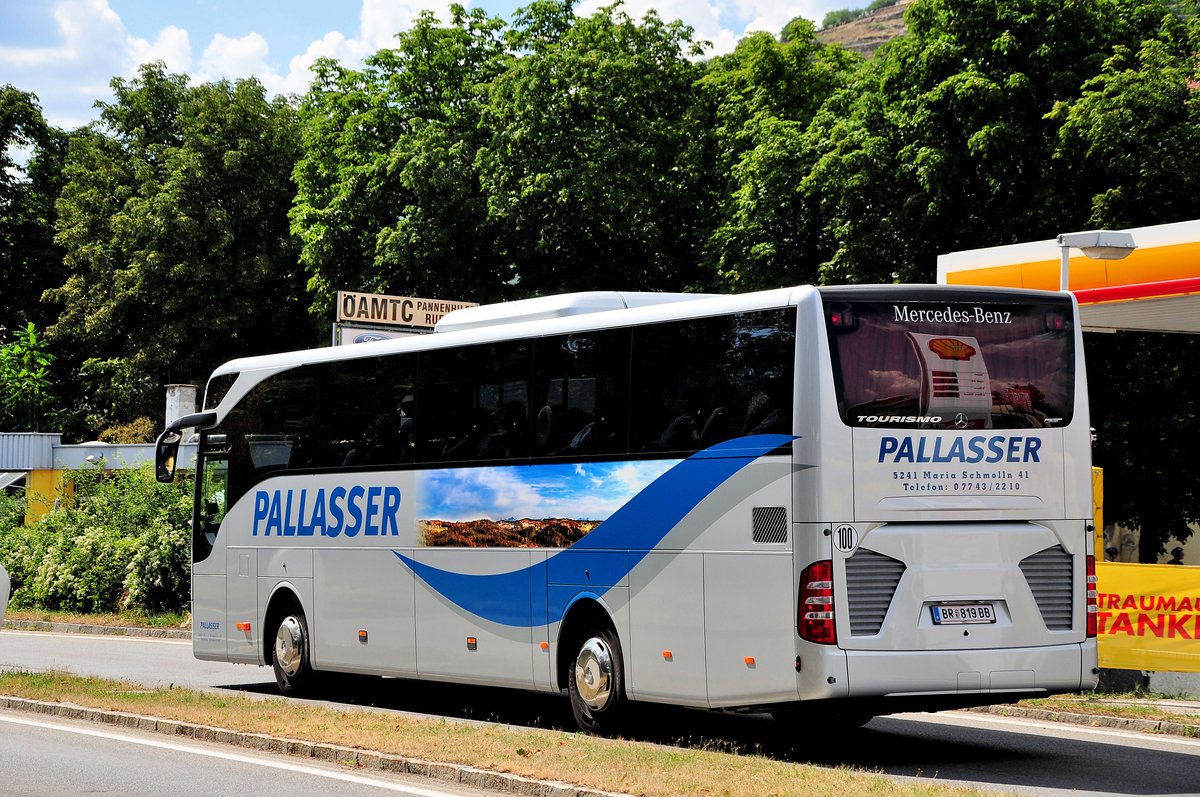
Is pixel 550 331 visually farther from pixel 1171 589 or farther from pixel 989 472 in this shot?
pixel 1171 589

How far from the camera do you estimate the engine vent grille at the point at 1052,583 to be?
1159 centimetres

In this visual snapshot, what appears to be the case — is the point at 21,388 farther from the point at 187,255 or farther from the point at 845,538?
the point at 845,538

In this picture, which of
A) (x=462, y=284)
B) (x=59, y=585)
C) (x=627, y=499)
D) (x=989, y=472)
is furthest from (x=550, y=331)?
(x=462, y=284)

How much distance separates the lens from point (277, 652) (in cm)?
1756

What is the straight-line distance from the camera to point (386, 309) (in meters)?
28.2

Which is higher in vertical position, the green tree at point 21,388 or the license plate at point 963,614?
the green tree at point 21,388

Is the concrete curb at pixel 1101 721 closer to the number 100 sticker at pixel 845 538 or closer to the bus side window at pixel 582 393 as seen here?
the number 100 sticker at pixel 845 538

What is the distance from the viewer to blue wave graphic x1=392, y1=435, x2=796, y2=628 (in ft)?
39.4

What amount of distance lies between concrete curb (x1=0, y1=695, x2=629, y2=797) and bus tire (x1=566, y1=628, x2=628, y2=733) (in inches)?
93.6

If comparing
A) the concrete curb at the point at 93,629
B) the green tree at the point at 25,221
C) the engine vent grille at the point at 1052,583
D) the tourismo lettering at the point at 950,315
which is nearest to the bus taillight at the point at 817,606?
the engine vent grille at the point at 1052,583

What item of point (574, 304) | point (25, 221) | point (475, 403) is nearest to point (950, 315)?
point (574, 304)

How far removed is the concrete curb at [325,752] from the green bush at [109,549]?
1293cm

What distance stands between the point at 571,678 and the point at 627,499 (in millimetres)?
1789

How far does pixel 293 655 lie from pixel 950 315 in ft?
29.0
